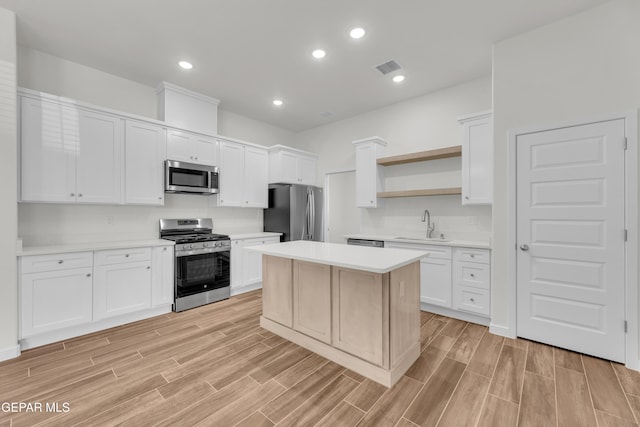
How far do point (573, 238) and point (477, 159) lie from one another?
1.29 meters

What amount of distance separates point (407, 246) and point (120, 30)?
4106 mm

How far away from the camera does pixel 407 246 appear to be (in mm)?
3752

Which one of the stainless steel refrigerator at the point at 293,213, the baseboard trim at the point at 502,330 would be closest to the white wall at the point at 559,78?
the baseboard trim at the point at 502,330

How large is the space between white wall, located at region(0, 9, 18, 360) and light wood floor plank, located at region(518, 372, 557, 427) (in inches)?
161

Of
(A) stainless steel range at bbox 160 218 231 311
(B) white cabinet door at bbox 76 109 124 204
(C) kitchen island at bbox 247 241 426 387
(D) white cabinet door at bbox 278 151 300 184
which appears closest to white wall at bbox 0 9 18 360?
(B) white cabinet door at bbox 76 109 124 204

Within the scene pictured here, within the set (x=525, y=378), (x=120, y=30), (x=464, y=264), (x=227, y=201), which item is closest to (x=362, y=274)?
(x=525, y=378)

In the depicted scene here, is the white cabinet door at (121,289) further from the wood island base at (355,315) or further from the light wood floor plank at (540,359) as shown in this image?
the light wood floor plank at (540,359)

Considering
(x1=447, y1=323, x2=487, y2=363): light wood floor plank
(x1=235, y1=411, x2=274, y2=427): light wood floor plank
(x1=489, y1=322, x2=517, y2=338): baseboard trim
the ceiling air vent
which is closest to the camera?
(x1=235, y1=411, x2=274, y2=427): light wood floor plank

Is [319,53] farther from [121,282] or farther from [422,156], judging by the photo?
[121,282]

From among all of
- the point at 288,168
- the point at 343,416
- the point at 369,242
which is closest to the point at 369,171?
the point at 369,242

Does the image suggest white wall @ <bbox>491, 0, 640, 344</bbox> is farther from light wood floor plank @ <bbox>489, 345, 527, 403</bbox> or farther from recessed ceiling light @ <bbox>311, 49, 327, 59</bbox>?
recessed ceiling light @ <bbox>311, 49, 327, 59</bbox>

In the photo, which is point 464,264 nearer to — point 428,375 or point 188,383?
point 428,375

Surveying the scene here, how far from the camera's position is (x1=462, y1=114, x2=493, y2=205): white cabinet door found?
3.25 m

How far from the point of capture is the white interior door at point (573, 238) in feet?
7.75
